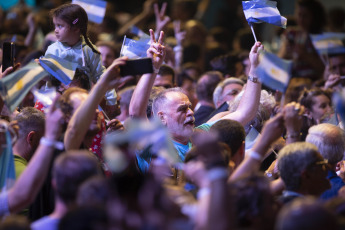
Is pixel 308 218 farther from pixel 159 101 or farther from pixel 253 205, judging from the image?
pixel 159 101

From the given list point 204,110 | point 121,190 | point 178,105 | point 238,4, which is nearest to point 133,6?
point 238,4

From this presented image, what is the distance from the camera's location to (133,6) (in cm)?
1438

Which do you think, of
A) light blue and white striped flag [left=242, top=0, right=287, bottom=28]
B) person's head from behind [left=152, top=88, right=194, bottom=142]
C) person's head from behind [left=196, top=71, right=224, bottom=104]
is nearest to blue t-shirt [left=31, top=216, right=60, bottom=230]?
person's head from behind [left=152, top=88, right=194, bottom=142]

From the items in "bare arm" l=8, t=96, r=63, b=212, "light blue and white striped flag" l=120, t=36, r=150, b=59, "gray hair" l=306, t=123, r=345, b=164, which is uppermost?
"bare arm" l=8, t=96, r=63, b=212

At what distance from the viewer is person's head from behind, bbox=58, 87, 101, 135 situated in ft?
13.2

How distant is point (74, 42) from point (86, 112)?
6.50 feet

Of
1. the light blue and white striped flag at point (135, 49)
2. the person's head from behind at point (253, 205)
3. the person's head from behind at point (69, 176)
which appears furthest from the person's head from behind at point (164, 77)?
the person's head from behind at point (253, 205)

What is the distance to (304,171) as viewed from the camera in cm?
392

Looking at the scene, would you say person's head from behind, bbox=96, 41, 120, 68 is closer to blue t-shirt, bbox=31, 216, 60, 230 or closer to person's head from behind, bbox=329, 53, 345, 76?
person's head from behind, bbox=329, 53, 345, 76

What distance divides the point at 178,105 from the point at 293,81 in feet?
11.4

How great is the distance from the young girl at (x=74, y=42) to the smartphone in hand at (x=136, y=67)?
1587 mm

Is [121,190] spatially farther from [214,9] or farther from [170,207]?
[214,9]

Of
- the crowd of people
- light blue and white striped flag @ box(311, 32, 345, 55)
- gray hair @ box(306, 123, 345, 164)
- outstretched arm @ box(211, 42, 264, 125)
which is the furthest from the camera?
light blue and white striped flag @ box(311, 32, 345, 55)

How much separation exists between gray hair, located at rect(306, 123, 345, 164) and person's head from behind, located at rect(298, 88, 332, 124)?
5.61 feet
